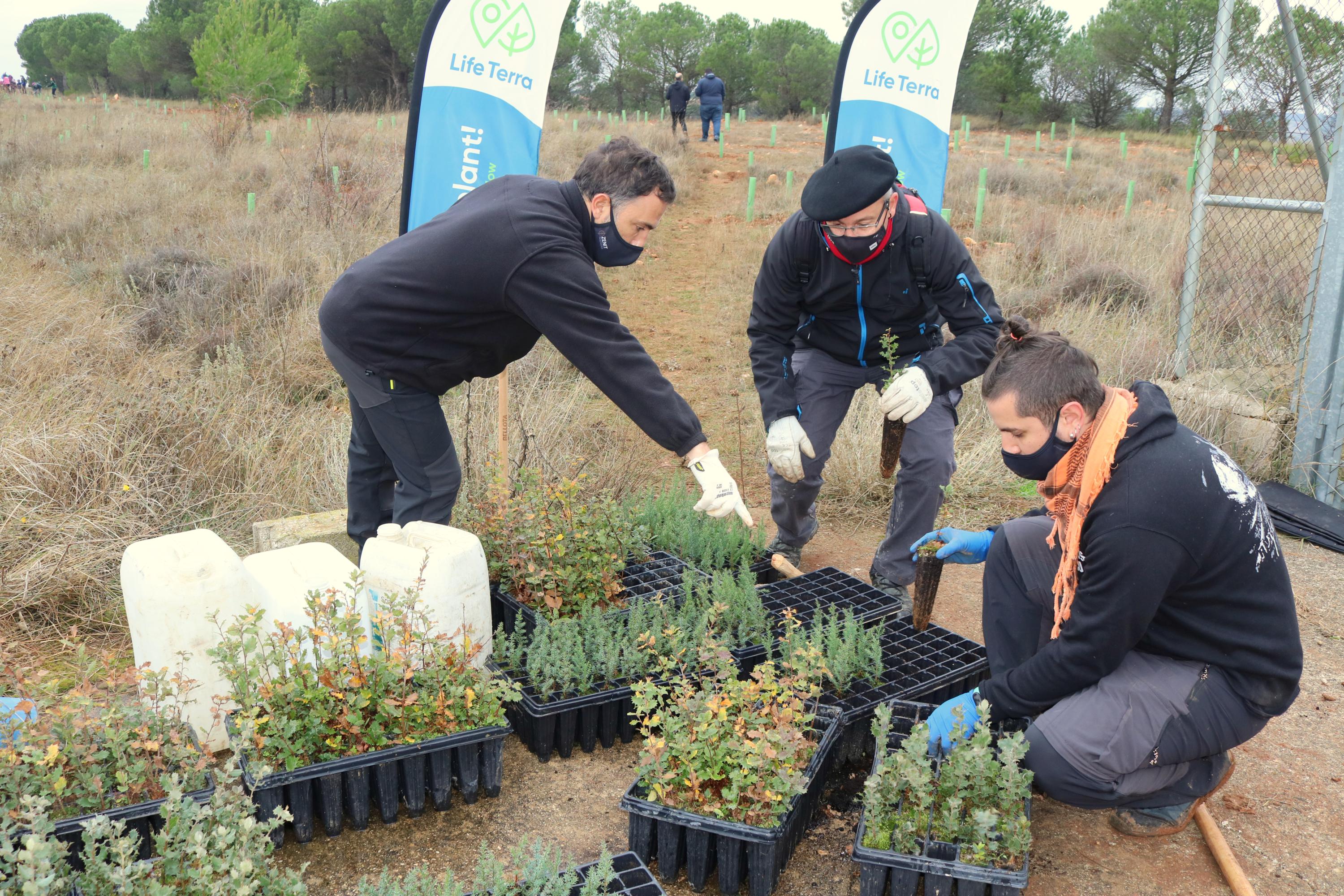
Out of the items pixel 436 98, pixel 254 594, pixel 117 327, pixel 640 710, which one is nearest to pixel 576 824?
pixel 640 710

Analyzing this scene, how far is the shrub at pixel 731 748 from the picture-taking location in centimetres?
227

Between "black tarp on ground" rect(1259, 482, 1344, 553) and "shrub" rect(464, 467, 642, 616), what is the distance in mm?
3577

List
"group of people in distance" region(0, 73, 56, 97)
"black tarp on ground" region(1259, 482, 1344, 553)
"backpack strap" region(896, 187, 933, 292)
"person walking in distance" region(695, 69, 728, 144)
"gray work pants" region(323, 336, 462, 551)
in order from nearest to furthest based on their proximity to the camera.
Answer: "gray work pants" region(323, 336, 462, 551), "backpack strap" region(896, 187, 933, 292), "black tarp on ground" region(1259, 482, 1344, 553), "person walking in distance" region(695, 69, 728, 144), "group of people in distance" region(0, 73, 56, 97)

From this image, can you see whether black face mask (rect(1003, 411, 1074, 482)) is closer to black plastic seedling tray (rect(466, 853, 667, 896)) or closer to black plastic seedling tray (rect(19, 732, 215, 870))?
black plastic seedling tray (rect(466, 853, 667, 896))

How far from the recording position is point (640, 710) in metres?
2.36

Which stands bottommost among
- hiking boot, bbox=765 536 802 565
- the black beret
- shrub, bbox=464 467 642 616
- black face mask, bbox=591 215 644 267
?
hiking boot, bbox=765 536 802 565

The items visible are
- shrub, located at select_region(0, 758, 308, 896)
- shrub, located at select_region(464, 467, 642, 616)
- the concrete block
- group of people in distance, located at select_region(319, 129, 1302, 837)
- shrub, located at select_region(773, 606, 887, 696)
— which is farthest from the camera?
the concrete block

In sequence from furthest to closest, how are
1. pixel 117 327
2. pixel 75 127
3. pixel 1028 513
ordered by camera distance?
pixel 75 127 → pixel 117 327 → pixel 1028 513

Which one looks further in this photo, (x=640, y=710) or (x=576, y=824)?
(x=576, y=824)

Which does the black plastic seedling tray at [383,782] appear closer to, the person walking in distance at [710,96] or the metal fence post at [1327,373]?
the metal fence post at [1327,373]

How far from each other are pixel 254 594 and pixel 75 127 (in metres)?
19.4

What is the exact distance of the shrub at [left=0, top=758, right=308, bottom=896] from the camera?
1717mm

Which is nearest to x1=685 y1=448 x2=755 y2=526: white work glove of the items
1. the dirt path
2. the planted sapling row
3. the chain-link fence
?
the planted sapling row

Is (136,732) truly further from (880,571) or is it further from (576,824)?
(880,571)
